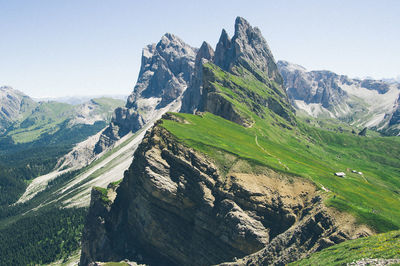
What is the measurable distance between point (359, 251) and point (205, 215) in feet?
147

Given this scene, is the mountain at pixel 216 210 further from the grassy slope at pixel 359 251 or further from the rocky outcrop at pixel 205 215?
the grassy slope at pixel 359 251

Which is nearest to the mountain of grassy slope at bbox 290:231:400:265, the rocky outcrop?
the rocky outcrop

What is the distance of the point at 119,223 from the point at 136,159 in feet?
97.0

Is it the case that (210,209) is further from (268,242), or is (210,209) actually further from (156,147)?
(156,147)

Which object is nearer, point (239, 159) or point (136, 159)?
point (239, 159)

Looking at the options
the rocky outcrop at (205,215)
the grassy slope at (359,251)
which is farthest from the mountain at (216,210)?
the grassy slope at (359,251)

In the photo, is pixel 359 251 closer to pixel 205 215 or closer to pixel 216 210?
pixel 216 210

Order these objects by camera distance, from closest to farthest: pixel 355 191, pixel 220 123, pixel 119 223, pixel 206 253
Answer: pixel 206 253
pixel 355 191
pixel 119 223
pixel 220 123

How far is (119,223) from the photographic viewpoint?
110812 millimetres

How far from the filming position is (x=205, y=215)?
82250mm

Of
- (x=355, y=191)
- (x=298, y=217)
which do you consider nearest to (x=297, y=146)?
(x=355, y=191)

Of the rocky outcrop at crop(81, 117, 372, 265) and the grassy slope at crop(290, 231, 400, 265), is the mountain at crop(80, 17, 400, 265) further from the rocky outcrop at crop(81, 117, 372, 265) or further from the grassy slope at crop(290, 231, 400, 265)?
the grassy slope at crop(290, 231, 400, 265)

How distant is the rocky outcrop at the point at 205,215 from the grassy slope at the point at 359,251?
263 inches

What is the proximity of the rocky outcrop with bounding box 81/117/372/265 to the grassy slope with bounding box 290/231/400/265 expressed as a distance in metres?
6.69
